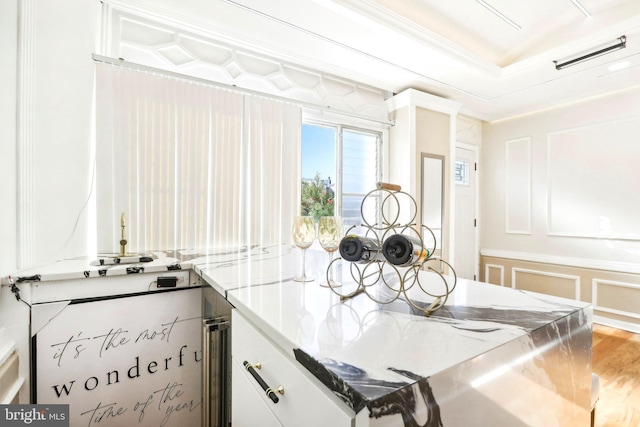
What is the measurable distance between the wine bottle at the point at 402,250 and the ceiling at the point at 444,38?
6.65ft

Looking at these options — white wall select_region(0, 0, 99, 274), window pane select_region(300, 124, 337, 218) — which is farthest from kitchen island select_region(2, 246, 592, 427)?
window pane select_region(300, 124, 337, 218)

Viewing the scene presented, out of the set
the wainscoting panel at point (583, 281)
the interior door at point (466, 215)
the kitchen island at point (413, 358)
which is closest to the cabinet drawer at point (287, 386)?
the kitchen island at point (413, 358)

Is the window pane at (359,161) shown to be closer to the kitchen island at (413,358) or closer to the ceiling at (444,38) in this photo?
the ceiling at (444,38)

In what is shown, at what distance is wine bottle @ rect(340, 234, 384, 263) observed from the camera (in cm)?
A: 81

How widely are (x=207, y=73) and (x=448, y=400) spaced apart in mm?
2769

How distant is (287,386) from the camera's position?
1.93 ft

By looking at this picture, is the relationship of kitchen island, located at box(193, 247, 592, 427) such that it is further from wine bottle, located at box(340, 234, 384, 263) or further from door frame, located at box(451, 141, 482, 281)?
door frame, located at box(451, 141, 482, 281)

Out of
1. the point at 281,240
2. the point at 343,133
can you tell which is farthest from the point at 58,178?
the point at 343,133

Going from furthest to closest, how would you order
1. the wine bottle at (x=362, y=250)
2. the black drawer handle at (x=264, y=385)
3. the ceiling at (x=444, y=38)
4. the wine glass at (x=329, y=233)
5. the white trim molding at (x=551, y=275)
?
the white trim molding at (x=551, y=275) < the ceiling at (x=444, y=38) < the wine glass at (x=329, y=233) < the wine bottle at (x=362, y=250) < the black drawer handle at (x=264, y=385)

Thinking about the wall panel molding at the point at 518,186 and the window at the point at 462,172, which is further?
the window at the point at 462,172

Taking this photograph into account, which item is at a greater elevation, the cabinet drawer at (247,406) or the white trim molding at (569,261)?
the cabinet drawer at (247,406)

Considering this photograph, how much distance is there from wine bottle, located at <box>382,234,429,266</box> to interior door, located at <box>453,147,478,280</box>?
12.7 ft

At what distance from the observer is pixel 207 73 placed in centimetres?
250

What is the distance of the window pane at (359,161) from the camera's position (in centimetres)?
341
